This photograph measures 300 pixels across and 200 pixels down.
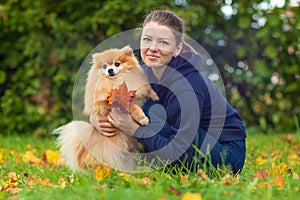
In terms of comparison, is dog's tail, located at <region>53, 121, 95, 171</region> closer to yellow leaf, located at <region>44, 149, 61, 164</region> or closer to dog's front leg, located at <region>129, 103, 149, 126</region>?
dog's front leg, located at <region>129, 103, 149, 126</region>

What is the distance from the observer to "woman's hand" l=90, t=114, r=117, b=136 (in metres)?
2.50

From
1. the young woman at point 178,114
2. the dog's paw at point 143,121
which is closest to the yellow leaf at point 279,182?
the young woman at point 178,114

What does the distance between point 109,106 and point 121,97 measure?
0.13 meters

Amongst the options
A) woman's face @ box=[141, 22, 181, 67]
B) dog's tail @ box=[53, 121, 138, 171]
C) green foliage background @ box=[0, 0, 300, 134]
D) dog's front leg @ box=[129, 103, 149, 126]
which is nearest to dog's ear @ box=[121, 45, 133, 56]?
woman's face @ box=[141, 22, 181, 67]

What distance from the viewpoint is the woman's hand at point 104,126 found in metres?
2.50

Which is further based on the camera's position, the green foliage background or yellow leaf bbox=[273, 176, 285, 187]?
the green foliage background

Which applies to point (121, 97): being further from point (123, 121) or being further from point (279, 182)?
point (279, 182)

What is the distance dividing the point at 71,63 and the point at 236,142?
274cm

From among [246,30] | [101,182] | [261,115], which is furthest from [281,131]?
[101,182]

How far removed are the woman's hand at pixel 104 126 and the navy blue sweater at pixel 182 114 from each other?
133mm

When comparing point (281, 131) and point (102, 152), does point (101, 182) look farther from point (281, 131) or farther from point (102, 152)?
point (281, 131)

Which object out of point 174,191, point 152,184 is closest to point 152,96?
point 152,184

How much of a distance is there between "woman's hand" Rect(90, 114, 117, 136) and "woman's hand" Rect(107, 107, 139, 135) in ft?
0.09

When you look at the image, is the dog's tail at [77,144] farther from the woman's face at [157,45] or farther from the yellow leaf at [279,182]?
the yellow leaf at [279,182]
